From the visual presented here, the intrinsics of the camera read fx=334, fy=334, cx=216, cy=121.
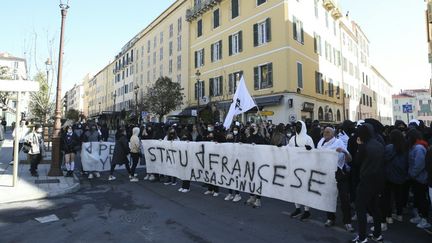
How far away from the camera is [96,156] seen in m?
11.5

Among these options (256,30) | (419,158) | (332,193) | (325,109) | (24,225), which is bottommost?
(24,225)

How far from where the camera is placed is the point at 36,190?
338 inches

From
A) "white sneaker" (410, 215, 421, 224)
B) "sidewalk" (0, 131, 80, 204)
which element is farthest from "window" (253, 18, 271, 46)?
"white sneaker" (410, 215, 421, 224)

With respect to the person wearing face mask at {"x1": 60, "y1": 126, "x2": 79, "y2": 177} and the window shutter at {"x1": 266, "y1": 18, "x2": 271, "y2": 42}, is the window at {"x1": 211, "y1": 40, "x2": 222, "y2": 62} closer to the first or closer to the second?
the window shutter at {"x1": 266, "y1": 18, "x2": 271, "y2": 42}

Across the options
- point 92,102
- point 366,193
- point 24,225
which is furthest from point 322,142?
point 92,102

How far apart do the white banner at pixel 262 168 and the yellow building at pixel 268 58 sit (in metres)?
13.5

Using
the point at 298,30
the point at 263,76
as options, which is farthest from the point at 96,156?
the point at 298,30

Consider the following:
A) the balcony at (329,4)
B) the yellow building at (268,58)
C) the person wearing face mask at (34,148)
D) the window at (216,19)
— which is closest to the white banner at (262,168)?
the person wearing face mask at (34,148)

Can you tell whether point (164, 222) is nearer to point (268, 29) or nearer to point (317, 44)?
point (268, 29)

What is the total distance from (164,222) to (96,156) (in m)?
6.28

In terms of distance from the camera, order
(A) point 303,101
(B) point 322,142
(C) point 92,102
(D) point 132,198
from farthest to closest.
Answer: (C) point 92,102
(A) point 303,101
(D) point 132,198
(B) point 322,142

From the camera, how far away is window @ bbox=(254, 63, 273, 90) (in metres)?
26.1

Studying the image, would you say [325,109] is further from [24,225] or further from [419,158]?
[24,225]

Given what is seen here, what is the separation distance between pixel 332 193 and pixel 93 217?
14.8 ft
